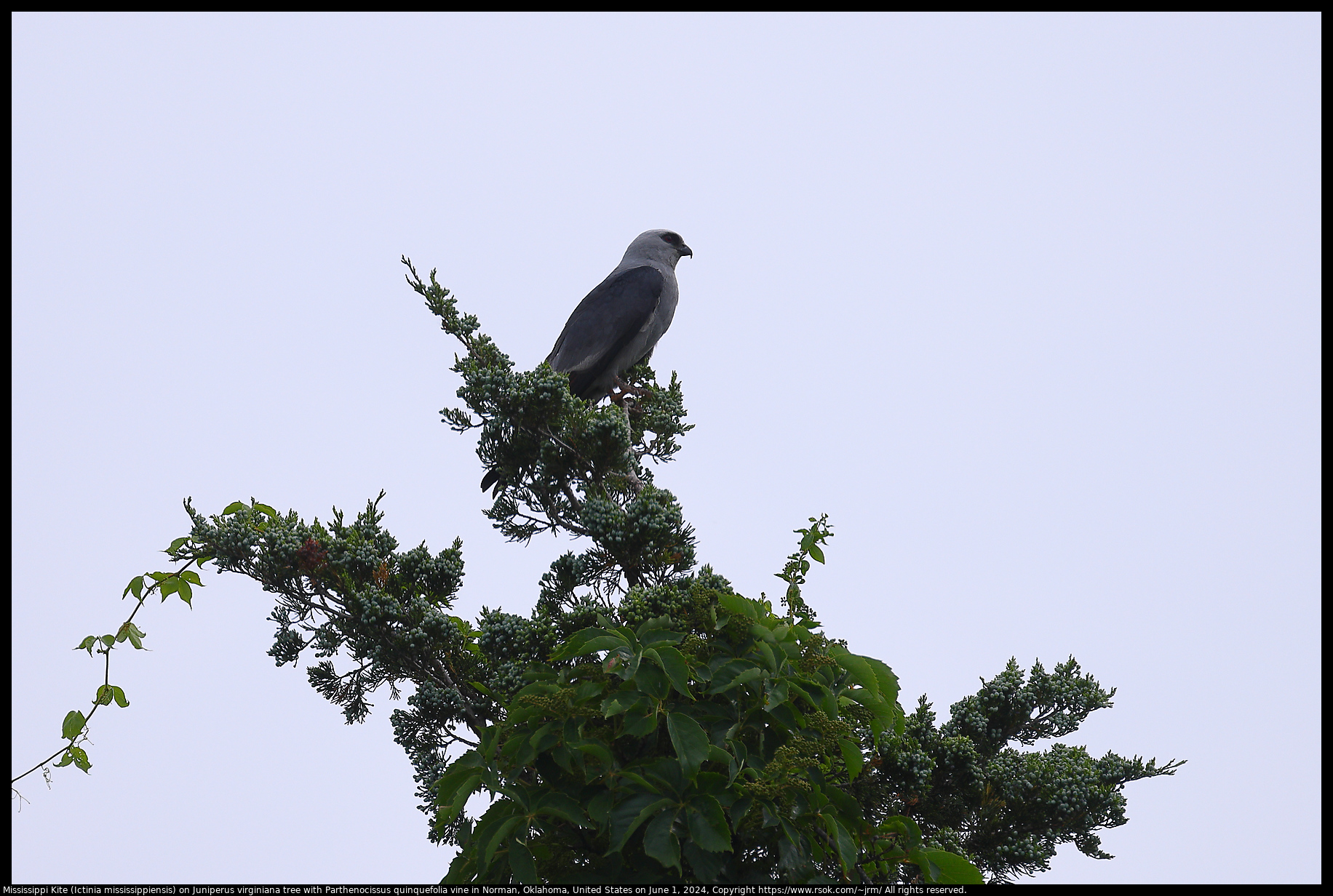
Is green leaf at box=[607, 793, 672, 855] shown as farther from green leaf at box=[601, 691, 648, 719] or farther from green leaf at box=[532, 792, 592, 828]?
green leaf at box=[601, 691, 648, 719]

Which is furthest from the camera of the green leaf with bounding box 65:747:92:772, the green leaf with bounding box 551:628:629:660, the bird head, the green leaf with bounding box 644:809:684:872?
the bird head

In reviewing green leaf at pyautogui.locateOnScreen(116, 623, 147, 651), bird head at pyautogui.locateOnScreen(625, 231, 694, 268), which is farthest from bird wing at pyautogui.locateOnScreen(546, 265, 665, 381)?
green leaf at pyautogui.locateOnScreen(116, 623, 147, 651)

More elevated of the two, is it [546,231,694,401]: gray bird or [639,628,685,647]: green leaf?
[546,231,694,401]: gray bird

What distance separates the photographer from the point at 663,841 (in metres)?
2.98

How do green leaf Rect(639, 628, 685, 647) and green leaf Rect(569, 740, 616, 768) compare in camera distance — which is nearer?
green leaf Rect(569, 740, 616, 768)

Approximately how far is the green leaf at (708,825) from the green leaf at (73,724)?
288 cm

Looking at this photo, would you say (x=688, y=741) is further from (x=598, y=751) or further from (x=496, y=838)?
(x=496, y=838)

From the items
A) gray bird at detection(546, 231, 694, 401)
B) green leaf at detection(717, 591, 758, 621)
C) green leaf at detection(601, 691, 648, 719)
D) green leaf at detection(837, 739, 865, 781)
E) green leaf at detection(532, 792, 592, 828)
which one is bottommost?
green leaf at detection(532, 792, 592, 828)

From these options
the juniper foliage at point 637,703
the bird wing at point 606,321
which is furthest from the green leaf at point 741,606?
the bird wing at point 606,321

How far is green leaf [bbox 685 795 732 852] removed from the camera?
2.96 m

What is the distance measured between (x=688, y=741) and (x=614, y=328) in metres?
5.18

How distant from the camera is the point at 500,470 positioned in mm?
5320

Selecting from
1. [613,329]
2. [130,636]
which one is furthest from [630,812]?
[613,329]

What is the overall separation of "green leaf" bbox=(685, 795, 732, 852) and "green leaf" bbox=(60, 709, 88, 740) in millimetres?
2883
